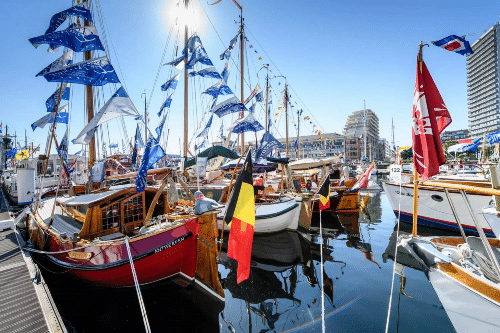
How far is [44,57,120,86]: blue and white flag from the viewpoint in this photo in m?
7.80

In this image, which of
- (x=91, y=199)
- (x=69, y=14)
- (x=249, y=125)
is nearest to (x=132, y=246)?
(x=91, y=199)

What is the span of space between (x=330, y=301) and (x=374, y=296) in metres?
1.36

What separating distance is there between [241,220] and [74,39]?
353 inches

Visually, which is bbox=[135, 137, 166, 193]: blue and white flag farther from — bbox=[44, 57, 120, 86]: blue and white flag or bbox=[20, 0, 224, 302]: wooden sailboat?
bbox=[44, 57, 120, 86]: blue and white flag

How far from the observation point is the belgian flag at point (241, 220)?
4719 mm

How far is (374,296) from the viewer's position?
22.8ft

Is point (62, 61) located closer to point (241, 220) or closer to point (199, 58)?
point (199, 58)

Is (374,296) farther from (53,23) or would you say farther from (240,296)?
(53,23)

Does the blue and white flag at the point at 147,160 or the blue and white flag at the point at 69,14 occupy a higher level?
the blue and white flag at the point at 69,14

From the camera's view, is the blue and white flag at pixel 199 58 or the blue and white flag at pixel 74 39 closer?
the blue and white flag at pixel 74 39

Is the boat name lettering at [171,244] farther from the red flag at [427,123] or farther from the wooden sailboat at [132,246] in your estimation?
the red flag at [427,123]

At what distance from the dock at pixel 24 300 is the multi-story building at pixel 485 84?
Answer: 135m

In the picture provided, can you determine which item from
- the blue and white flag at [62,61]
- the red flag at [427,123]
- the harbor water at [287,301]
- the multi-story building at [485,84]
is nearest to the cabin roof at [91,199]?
the harbor water at [287,301]

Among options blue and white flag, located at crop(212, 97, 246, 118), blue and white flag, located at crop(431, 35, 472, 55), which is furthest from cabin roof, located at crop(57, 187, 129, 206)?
blue and white flag, located at crop(431, 35, 472, 55)
